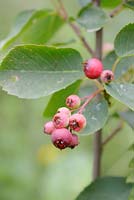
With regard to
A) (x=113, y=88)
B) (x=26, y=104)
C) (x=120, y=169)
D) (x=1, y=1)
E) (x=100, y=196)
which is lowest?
(x=120, y=169)

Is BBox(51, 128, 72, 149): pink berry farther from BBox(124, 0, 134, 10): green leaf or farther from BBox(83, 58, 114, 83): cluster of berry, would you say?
BBox(124, 0, 134, 10): green leaf

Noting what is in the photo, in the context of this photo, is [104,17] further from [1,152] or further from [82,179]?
[1,152]

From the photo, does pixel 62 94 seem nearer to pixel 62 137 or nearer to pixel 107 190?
pixel 62 137

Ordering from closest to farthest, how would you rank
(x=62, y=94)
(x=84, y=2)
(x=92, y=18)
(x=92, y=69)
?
(x=92, y=69)
(x=62, y=94)
(x=92, y=18)
(x=84, y=2)

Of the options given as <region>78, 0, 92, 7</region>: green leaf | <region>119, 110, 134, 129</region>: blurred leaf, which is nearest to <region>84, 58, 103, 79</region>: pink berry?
<region>119, 110, 134, 129</region>: blurred leaf

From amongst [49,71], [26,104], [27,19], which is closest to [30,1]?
[26,104]

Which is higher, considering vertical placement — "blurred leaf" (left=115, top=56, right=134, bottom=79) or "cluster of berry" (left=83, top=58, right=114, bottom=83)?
"cluster of berry" (left=83, top=58, right=114, bottom=83)

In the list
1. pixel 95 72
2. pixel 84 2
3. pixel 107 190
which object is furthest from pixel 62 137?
pixel 84 2
